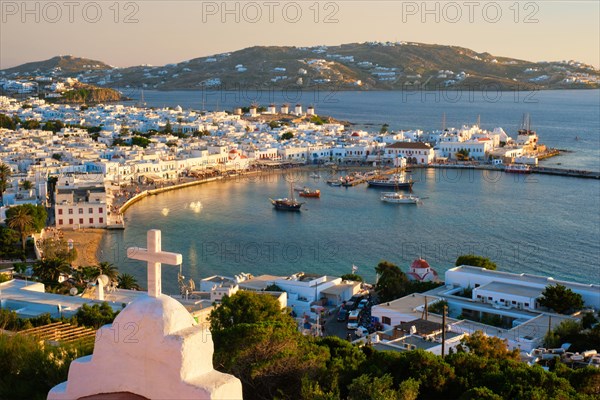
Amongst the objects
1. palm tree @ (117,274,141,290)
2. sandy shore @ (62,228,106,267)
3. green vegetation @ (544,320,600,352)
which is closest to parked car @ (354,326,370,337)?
green vegetation @ (544,320,600,352)

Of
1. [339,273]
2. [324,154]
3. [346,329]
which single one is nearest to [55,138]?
[324,154]

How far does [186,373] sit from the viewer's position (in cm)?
193

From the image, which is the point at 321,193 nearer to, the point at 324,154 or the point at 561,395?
the point at 324,154

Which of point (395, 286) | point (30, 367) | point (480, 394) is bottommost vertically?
point (395, 286)

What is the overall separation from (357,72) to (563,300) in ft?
223

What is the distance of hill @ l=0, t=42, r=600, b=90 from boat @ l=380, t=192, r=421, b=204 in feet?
153

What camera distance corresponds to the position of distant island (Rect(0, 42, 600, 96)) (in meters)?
68.1

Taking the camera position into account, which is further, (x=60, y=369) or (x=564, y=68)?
(x=564, y=68)

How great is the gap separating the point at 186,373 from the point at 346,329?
667 centimetres

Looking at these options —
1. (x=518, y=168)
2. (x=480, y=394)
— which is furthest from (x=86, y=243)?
(x=518, y=168)

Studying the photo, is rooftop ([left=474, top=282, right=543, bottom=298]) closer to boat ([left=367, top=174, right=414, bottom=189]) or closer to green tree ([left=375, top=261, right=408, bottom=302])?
green tree ([left=375, top=261, right=408, bottom=302])

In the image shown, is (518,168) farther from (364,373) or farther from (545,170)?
(364,373)

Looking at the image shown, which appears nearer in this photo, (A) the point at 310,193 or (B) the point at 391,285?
(B) the point at 391,285

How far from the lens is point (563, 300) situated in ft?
26.8
